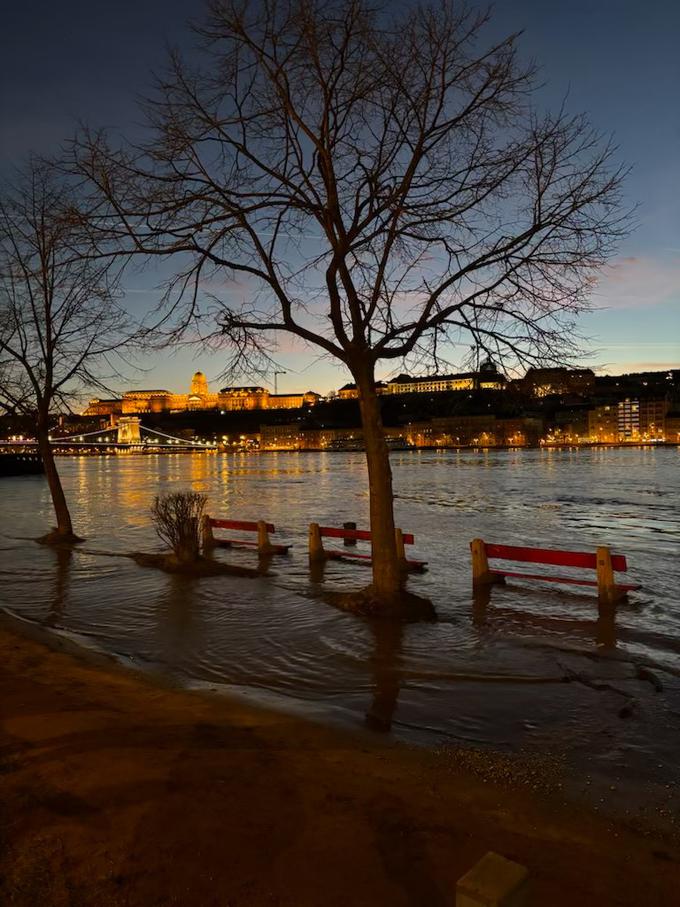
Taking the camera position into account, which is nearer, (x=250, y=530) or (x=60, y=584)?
(x=60, y=584)

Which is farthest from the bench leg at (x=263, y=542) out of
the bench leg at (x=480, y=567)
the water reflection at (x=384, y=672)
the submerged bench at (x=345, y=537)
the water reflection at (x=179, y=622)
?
the water reflection at (x=384, y=672)

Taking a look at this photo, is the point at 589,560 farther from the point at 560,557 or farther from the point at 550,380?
the point at 550,380

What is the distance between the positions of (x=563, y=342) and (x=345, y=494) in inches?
1452

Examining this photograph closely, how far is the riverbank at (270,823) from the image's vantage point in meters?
3.61

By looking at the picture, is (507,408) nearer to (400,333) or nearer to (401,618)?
(400,333)

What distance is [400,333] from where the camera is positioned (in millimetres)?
10078

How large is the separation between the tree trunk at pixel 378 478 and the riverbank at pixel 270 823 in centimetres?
461

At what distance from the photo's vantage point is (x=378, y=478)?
10.5 metres

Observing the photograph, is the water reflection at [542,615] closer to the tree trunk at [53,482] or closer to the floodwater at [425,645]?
the floodwater at [425,645]

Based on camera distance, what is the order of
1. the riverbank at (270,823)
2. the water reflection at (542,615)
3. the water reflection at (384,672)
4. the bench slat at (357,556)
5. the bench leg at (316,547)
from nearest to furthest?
1. the riverbank at (270,823)
2. the water reflection at (384,672)
3. the water reflection at (542,615)
4. the bench slat at (357,556)
5. the bench leg at (316,547)

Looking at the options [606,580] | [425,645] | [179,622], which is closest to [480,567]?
[606,580]

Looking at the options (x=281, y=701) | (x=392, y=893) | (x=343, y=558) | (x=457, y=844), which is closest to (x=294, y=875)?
(x=392, y=893)

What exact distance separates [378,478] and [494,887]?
8.24m

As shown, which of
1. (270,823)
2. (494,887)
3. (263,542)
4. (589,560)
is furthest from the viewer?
(263,542)
